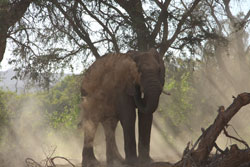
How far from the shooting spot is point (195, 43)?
42.0ft

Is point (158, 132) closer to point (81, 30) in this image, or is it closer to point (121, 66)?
point (81, 30)

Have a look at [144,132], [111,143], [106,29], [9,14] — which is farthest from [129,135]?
[9,14]

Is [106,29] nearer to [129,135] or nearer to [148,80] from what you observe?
[148,80]

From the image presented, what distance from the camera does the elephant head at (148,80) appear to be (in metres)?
7.62

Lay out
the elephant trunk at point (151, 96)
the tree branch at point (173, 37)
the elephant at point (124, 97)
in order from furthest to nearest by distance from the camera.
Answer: the tree branch at point (173, 37) < the elephant at point (124, 97) < the elephant trunk at point (151, 96)

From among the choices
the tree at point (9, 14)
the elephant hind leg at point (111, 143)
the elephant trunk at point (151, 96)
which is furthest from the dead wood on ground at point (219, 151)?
the tree at point (9, 14)

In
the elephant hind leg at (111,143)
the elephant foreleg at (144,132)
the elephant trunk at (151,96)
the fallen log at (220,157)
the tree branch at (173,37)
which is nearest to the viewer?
the fallen log at (220,157)

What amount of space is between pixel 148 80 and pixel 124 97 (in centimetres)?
75

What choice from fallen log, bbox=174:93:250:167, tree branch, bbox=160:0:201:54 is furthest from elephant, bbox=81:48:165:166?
tree branch, bbox=160:0:201:54

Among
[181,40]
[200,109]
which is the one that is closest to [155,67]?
[181,40]

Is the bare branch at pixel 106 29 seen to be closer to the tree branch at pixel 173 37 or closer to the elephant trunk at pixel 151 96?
the tree branch at pixel 173 37

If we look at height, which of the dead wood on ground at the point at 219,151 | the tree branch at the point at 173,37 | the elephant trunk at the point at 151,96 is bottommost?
the dead wood on ground at the point at 219,151

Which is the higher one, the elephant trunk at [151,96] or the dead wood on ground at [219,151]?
the elephant trunk at [151,96]

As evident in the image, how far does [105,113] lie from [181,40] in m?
5.19
